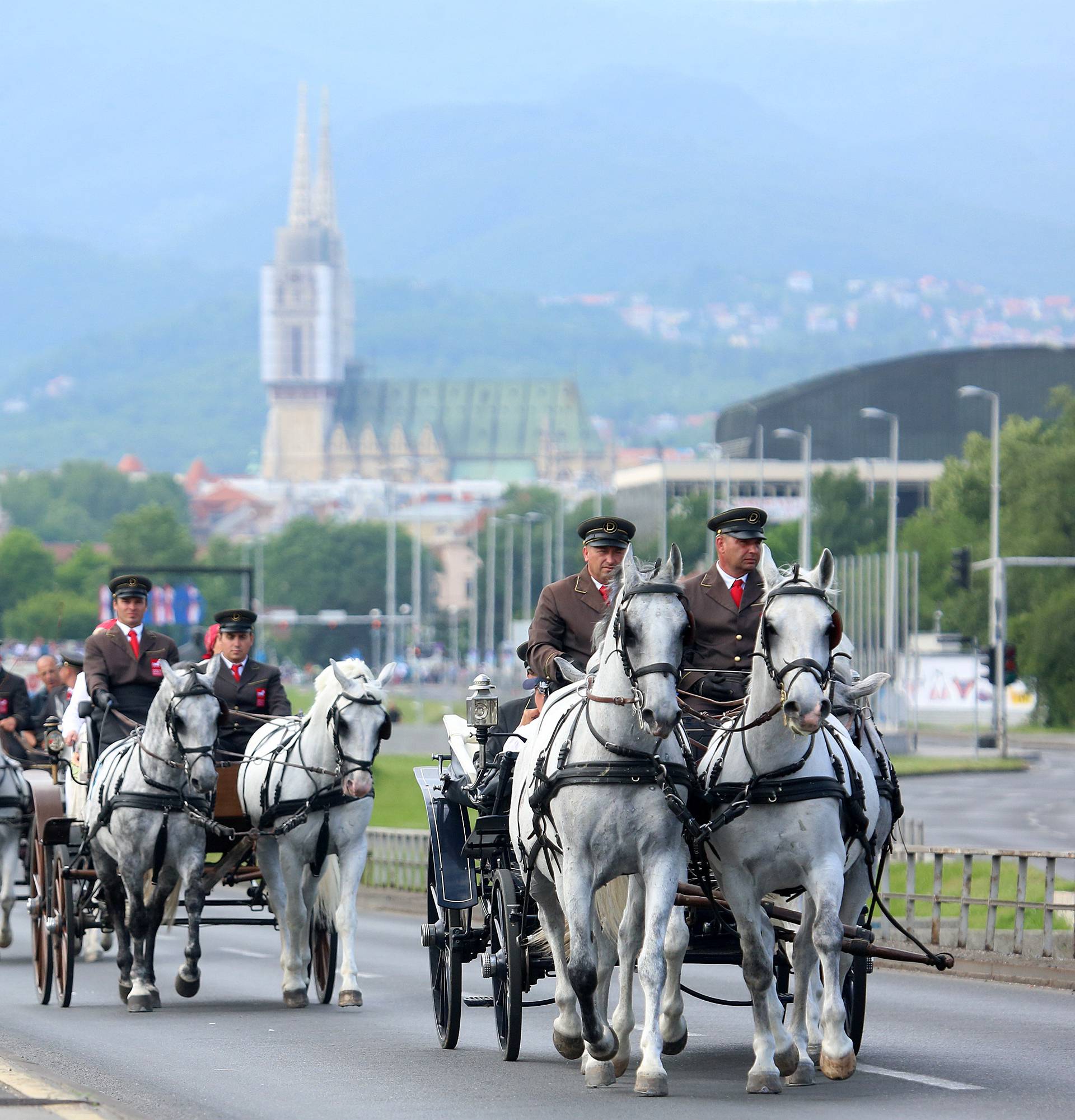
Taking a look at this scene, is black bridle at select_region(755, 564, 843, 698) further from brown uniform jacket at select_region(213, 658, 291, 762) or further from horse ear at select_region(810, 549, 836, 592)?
brown uniform jacket at select_region(213, 658, 291, 762)

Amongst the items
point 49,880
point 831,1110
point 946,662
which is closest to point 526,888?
point 831,1110

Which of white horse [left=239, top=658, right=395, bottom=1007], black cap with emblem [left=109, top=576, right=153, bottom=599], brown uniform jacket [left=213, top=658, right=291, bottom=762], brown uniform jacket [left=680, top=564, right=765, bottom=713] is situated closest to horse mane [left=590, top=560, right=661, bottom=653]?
brown uniform jacket [left=680, top=564, right=765, bottom=713]

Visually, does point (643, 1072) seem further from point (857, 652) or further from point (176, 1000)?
point (857, 652)

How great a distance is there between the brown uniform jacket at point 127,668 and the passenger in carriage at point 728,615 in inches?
248

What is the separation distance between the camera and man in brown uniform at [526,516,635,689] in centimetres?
1243

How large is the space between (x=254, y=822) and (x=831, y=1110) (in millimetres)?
6999

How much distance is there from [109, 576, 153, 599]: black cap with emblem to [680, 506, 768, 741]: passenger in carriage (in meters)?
6.43

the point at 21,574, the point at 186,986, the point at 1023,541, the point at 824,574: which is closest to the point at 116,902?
the point at 186,986

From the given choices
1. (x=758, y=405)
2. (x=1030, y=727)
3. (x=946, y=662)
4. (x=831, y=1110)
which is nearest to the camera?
(x=831, y=1110)

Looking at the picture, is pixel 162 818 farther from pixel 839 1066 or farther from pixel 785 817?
pixel 839 1066

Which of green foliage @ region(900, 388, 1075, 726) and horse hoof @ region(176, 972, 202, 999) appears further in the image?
green foliage @ region(900, 388, 1075, 726)

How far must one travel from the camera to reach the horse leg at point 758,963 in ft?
35.4

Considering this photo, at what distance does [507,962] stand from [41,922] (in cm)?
625

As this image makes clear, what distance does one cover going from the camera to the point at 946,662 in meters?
80.1
